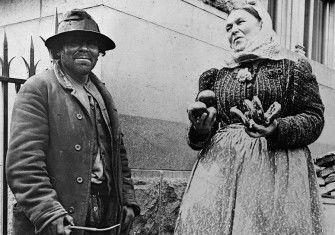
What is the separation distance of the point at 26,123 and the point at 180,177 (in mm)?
2395

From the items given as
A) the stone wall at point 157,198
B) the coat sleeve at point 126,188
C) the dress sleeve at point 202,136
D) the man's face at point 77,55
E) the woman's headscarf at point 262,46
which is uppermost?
the woman's headscarf at point 262,46

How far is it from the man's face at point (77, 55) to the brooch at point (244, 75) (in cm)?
92

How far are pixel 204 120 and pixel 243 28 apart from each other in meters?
0.62

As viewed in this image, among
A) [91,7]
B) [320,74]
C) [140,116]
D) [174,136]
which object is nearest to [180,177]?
[174,136]

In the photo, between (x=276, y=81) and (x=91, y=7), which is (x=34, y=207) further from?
(x=91, y=7)

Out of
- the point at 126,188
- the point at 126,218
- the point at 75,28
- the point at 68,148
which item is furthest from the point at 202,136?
the point at 75,28

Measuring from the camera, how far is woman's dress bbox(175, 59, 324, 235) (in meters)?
3.51

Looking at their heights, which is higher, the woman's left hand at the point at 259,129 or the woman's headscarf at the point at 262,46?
the woman's headscarf at the point at 262,46

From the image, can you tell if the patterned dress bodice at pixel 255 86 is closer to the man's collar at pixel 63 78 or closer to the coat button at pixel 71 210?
the man's collar at pixel 63 78

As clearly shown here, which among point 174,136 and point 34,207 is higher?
point 174,136

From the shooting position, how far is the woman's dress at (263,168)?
11.5 feet

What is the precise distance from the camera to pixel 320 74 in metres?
8.08

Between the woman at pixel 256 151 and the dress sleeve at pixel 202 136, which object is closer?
the woman at pixel 256 151

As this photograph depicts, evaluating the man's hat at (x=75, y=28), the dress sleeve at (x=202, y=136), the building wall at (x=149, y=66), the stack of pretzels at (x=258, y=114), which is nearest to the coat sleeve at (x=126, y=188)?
Answer: the dress sleeve at (x=202, y=136)
